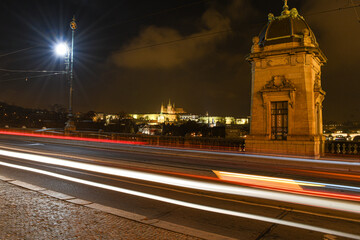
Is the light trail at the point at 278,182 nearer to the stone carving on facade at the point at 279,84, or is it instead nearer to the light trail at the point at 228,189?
the light trail at the point at 228,189

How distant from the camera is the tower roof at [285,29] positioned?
17.8m

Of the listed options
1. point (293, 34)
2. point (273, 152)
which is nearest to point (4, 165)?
point (273, 152)

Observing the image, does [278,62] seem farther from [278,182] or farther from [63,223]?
[63,223]

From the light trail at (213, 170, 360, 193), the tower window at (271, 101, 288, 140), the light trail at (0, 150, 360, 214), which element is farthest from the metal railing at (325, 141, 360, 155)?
the light trail at (0, 150, 360, 214)

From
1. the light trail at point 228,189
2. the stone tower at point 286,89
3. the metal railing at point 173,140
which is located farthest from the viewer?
the metal railing at point 173,140

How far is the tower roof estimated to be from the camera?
17812mm

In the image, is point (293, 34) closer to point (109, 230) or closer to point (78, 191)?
point (78, 191)

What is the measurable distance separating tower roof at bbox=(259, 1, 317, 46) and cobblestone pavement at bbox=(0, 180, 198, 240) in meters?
16.6

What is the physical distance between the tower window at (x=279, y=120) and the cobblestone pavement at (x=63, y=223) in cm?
1504

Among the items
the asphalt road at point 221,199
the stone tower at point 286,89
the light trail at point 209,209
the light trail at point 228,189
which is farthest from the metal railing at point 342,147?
the light trail at point 209,209

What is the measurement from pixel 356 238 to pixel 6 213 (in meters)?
6.47

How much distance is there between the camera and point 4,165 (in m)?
11.9

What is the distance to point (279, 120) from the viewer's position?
60.0 ft

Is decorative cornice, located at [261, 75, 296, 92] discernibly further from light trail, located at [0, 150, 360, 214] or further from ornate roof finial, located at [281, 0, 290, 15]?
light trail, located at [0, 150, 360, 214]
